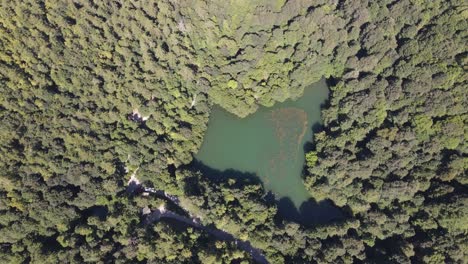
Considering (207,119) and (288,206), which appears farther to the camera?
(207,119)

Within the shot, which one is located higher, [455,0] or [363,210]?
[455,0]

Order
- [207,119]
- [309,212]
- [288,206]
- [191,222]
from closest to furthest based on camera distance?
[191,222], [309,212], [288,206], [207,119]

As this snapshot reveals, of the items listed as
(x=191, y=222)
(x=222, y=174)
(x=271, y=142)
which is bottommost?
(x=191, y=222)

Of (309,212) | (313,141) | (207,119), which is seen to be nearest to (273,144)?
(313,141)

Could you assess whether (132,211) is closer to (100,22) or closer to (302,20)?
(100,22)

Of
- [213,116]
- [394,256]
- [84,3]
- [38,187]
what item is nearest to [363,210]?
[394,256]

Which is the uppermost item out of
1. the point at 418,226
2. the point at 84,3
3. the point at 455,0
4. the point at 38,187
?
the point at 455,0

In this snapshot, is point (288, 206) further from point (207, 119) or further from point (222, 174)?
point (207, 119)
